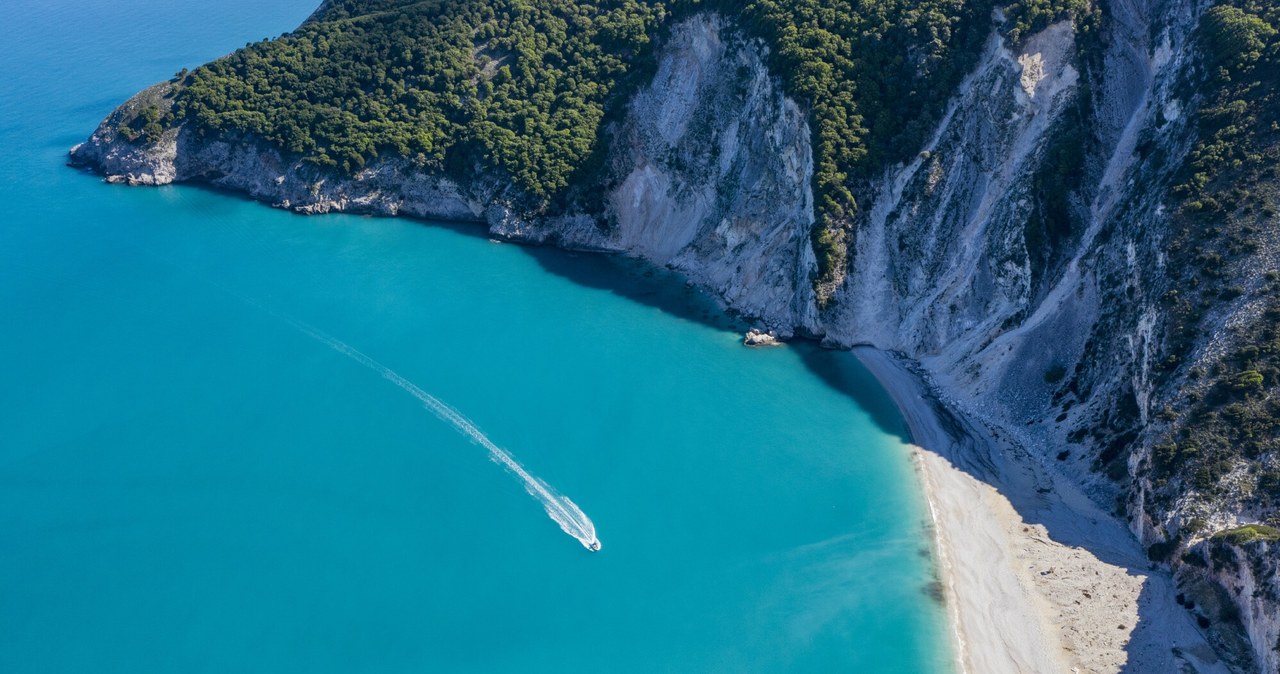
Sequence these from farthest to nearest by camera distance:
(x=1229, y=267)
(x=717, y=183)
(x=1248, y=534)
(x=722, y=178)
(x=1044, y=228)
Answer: (x=717, y=183) < (x=722, y=178) < (x=1044, y=228) < (x=1229, y=267) < (x=1248, y=534)

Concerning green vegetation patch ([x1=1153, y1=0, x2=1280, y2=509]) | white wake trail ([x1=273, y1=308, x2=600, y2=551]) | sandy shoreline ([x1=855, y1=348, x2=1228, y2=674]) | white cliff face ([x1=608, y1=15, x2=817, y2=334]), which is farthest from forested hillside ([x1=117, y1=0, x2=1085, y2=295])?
white wake trail ([x1=273, y1=308, x2=600, y2=551])

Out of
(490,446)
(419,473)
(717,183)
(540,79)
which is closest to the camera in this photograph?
(419,473)

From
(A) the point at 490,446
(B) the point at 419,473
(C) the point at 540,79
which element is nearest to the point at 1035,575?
(A) the point at 490,446

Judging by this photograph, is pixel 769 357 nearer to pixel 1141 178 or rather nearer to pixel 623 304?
pixel 623 304

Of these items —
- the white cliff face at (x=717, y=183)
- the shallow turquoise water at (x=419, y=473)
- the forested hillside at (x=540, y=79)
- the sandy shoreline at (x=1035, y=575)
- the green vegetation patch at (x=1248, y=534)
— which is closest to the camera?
the green vegetation patch at (x=1248, y=534)

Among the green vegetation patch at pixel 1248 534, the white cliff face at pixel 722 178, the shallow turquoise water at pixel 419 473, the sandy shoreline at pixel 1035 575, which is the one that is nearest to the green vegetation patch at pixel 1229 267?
the green vegetation patch at pixel 1248 534

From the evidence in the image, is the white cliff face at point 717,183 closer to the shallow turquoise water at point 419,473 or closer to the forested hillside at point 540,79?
the forested hillside at point 540,79

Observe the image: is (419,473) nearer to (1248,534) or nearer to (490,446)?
(490,446)

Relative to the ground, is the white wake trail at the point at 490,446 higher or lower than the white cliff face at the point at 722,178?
lower

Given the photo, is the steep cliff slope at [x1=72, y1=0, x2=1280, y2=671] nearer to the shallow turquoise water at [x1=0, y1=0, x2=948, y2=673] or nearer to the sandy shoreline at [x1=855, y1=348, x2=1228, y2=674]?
the sandy shoreline at [x1=855, y1=348, x2=1228, y2=674]
